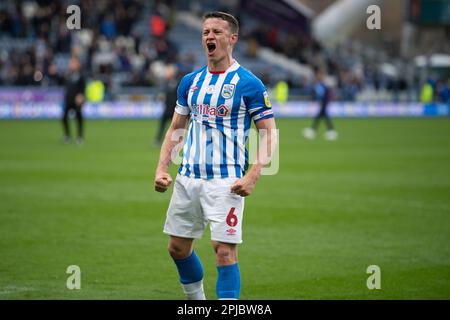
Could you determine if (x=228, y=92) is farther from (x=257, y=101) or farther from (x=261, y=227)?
(x=261, y=227)

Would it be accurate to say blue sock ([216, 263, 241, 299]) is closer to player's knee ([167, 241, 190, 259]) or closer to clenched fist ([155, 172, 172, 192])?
player's knee ([167, 241, 190, 259])

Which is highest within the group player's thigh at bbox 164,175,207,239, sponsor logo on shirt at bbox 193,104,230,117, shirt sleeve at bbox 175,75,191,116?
shirt sleeve at bbox 175,75,191,116

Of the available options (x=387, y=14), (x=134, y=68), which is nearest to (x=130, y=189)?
(x=134, y=68)

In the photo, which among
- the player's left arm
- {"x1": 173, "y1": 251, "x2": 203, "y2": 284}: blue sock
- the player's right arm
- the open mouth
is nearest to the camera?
the player's left arm

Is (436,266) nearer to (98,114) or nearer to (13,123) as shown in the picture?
(13,123)

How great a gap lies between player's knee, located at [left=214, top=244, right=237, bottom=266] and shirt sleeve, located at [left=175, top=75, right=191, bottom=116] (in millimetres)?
Answer: 1154

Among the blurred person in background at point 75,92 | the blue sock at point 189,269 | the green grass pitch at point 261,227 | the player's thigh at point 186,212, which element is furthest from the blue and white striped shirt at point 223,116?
the blurred person in background at point 75,92

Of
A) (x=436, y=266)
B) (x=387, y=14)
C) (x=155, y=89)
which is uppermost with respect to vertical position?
(x=387, y=14)

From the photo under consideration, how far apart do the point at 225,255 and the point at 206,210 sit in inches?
14.7

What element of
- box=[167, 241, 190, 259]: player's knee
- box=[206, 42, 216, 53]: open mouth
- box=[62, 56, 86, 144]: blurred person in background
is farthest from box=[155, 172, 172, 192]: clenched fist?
box=[62, 56, 86, 144]: blurred person in background

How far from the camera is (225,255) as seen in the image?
648 centimetres

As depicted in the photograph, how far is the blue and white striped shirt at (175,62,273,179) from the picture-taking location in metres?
6.53
